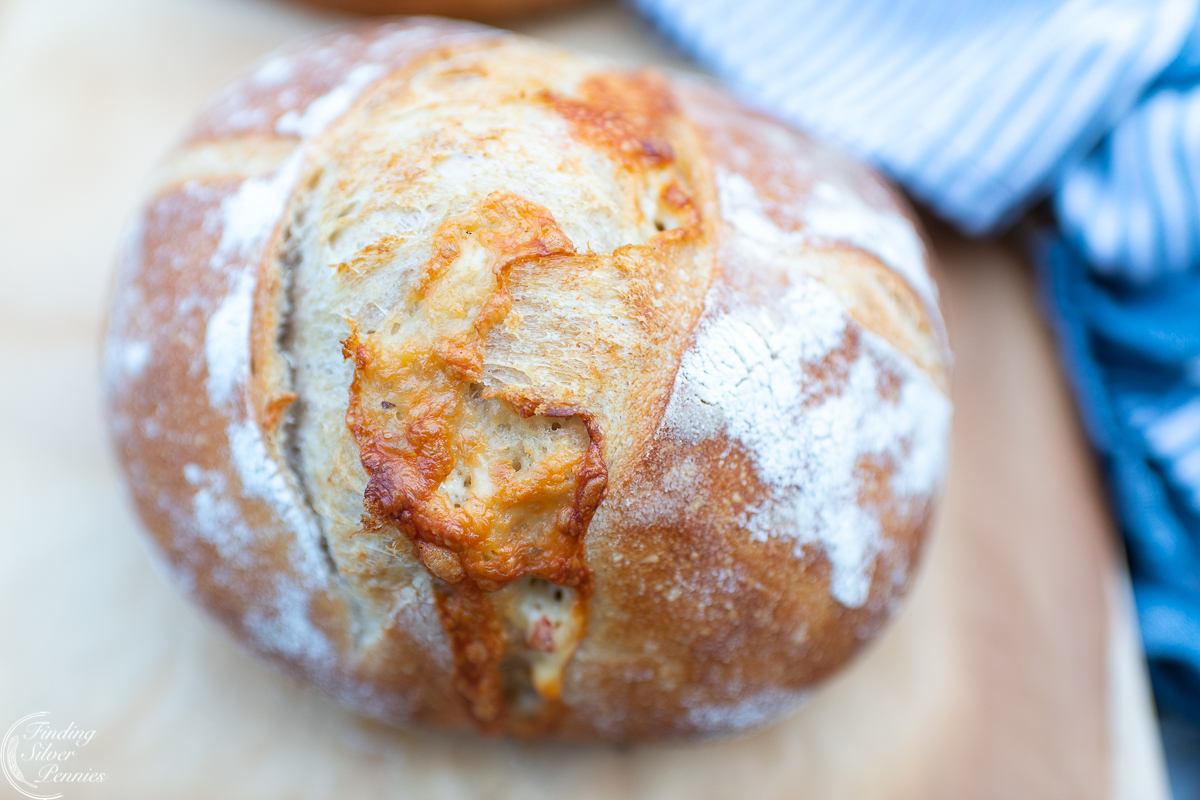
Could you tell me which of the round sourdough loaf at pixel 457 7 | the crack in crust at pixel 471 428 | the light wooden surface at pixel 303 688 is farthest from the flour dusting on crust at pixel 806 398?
the round sourdough loaf at pixel 457 7

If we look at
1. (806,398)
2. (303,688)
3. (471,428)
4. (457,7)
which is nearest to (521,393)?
(471,428)

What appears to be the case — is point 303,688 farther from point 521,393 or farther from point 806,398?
point 806,398

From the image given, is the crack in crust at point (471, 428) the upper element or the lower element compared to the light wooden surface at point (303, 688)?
upper

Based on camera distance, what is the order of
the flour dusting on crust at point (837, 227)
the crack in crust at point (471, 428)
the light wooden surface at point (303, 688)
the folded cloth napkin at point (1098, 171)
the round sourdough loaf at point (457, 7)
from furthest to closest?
1. the round sourdough loaf at point (457, 7)
2. the folded cloth napkin at point (1098, 171)
3. the light wooden surface at point (303, 688)
4. the flour dusting on crust at point (837, 227)
5. the crack in crust at point (471, 428)

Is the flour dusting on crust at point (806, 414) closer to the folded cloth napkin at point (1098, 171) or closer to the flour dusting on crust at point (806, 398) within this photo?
the flour dusting on crust at point (806, 398)

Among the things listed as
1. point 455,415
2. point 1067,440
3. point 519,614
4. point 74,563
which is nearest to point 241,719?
point 74,563

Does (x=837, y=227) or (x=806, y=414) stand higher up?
(x=837, y=227)

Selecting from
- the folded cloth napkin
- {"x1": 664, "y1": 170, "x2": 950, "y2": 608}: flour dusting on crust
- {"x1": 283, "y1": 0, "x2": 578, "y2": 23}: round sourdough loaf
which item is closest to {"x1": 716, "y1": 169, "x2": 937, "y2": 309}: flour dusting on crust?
{"x1": 664, "y1": 170, "x2": 950, "y2": 608}: flour dusting on crust
